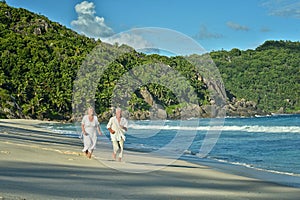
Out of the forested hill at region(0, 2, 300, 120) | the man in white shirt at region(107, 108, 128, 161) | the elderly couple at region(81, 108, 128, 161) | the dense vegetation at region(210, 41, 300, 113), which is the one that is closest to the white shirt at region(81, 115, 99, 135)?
the elderly couple at region(81, 108, 128, 161)

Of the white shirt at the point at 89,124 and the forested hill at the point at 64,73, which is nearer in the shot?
the white shirt at the point at 89,124

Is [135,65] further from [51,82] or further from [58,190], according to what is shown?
[51,82]

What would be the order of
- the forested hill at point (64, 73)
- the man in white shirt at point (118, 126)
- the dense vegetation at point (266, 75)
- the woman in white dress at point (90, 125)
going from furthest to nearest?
the dense vegetation at point (266, 75) < the forested hill at point (64, 73) < the woman in white dress at point (90, 125) < the man in white shirt at point (118, 126)

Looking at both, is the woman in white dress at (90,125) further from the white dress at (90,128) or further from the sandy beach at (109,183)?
the sandy beach at (109,183)

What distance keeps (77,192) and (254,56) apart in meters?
188

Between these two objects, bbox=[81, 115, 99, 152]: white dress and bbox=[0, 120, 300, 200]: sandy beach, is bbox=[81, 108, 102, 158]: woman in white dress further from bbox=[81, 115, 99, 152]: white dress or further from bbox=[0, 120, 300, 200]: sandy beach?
bbox=[0, 120, 300, 200]: sandy beach

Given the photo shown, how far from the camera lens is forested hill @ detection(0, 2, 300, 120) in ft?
302

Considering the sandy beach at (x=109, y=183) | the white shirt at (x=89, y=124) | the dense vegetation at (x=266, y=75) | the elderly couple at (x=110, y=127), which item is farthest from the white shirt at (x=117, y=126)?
the dense vegetation at (x=266, y=75)

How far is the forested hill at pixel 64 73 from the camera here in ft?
302

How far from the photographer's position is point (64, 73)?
10506cm

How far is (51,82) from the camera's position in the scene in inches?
4013

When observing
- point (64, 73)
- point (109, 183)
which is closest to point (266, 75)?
point (64, 73)

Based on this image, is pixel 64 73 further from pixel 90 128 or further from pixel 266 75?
pixel 266 75

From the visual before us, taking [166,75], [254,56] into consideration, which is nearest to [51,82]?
[166,75]
